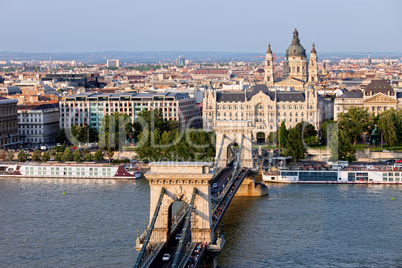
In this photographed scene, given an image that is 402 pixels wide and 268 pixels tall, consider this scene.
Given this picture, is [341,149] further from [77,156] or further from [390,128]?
[77,156]

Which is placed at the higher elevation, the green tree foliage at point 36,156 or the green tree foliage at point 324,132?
the green tree foliage at point 324,132

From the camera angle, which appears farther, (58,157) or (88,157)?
(58,157)

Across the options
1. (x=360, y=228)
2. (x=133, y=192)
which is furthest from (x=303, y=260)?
(x=133, y=192)

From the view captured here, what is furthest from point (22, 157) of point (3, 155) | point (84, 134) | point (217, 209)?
point (217, 209)

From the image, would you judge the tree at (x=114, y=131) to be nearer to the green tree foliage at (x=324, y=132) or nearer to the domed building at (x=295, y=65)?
the green tree foliage at (x=324, y=132)

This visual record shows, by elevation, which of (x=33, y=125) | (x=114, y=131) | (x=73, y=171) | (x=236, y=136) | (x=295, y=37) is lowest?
(x=73, y=171)

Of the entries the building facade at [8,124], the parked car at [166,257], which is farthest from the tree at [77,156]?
the parked car at [166,257]
